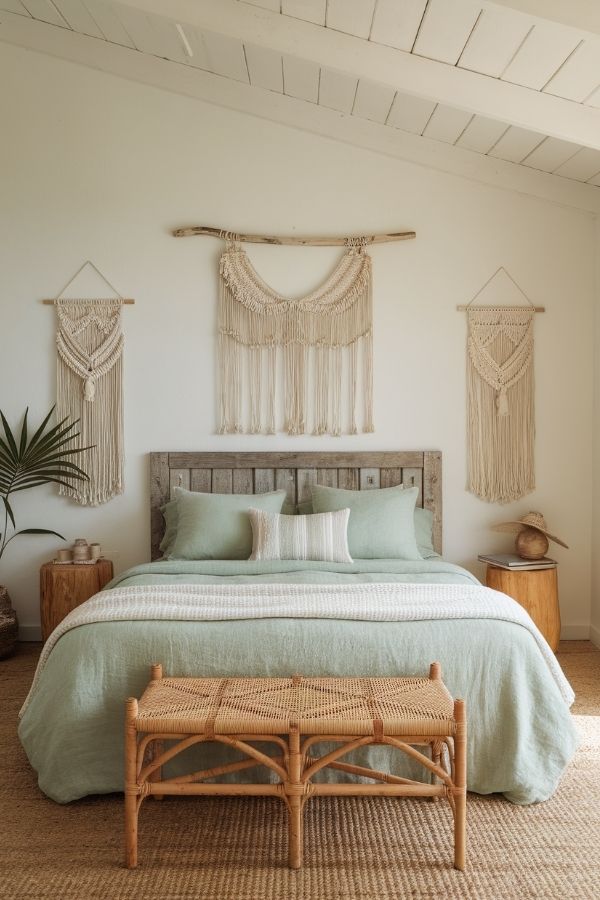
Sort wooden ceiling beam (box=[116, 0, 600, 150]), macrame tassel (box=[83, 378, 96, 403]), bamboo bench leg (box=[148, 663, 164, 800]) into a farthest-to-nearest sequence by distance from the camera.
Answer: macrame tassel (box=[83, 378, 96, 403]) → wooden ceiling beam (box=[116, 0, 600, 150]) → bamboo bench leg (box=[148, 663, 164, 800])

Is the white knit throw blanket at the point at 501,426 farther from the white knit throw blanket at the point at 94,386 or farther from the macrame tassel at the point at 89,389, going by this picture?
the macrame tassel at the point at 89,389

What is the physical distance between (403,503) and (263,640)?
60.8 inches

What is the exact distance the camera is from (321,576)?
3170mm

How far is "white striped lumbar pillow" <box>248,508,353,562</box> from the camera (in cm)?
354

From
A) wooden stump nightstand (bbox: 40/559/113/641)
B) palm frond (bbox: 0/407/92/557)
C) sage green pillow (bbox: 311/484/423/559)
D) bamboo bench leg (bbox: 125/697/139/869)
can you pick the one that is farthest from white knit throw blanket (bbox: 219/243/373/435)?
bamboo bench leg (bbox: 125/697/139/869)

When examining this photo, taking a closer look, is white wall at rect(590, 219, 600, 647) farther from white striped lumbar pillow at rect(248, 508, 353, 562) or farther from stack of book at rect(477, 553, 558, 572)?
white striped lumbar pillow at rect(248, 508, 353, 562)

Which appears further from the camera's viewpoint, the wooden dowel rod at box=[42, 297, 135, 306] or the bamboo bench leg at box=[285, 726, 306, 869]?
the wooden dowel rod at box=[42, 297, 135, 306]

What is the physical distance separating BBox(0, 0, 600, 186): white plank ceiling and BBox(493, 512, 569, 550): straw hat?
180 centimetres

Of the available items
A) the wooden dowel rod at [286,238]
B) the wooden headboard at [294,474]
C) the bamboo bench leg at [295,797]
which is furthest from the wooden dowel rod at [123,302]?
the bamboo bench leg at [295,797]

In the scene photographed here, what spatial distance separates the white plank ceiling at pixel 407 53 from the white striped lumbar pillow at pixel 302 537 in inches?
76.7

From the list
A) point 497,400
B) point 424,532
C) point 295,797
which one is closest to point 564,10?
point 497,400

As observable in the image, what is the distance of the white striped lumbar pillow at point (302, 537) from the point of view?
354 centimetres

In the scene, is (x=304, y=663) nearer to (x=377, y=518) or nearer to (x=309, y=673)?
(x=309, y=673)

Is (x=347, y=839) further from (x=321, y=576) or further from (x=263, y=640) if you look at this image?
(x=321, y=576)
